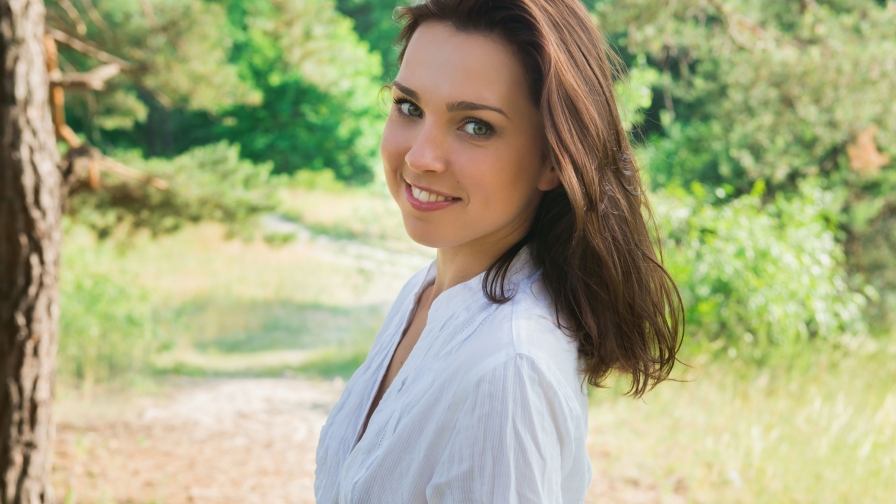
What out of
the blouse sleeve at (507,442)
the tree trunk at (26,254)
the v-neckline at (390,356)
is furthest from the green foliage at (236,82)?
the blouse sleeve at (507,442)

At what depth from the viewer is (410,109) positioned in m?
1.18

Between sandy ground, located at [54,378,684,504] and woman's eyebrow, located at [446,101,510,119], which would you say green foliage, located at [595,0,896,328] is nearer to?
sandy ground, located at [54,378,684,504]

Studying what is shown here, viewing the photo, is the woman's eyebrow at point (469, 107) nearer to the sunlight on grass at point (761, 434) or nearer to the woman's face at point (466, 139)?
the woman's face at point (466, 139)

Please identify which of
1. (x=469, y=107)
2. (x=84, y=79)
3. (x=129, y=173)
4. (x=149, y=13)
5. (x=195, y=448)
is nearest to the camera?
(x=469, y=107)

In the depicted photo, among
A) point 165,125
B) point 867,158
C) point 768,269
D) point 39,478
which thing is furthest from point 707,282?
point 165,125

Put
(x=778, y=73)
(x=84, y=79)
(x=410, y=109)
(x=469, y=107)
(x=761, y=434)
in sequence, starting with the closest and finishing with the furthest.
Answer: (x=469, y=107) < (x=410, y=109) < (x=761, y=434) < (x=84, y=79) < (x=778, y=73)

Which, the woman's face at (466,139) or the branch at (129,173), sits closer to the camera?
the woman's face at (466,139)

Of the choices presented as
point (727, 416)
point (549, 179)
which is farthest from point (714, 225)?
point (549, 179)

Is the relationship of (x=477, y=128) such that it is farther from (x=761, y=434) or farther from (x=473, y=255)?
(x=761, y=434)

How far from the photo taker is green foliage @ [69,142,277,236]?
6102mm

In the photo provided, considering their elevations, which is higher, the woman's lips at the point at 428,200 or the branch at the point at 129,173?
the woman's lips at the point at 428,200

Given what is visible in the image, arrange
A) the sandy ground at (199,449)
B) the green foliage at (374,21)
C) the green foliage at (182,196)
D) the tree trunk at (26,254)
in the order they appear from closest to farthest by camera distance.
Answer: the tree trunk at (26,254), the sandy ground at (199,449), the green foliage at (182,196), the green foliage at (374,21)

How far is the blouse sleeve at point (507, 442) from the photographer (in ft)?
2.96

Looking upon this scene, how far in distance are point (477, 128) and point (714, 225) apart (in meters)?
4.36
